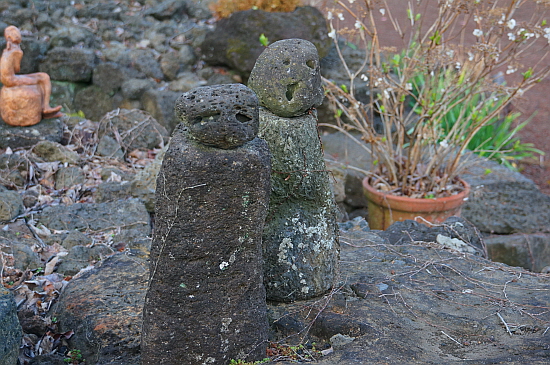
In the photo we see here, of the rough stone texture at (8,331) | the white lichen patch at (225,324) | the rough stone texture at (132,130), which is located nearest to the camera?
the white lichen patch at (225,324)

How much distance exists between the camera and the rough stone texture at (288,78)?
2.55 m

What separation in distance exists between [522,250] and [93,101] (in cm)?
487

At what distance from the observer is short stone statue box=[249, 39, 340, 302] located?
256cm

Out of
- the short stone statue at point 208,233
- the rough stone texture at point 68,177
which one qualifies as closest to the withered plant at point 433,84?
the rough stone texture at point 68,177

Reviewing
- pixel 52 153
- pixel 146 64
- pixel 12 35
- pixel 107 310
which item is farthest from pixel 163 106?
pixel 107 310

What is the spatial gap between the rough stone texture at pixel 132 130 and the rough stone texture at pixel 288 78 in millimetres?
3166

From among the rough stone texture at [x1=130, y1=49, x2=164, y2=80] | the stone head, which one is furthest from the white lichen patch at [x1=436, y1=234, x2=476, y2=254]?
the rough stone texture at [x1=130, y1=49, x2=164, y2=80]

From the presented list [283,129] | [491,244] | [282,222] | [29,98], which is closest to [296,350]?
[282,222]

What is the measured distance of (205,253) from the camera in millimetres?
2100

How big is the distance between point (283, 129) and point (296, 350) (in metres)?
0.93

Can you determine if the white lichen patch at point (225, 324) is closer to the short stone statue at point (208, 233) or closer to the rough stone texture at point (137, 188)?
the short stone statue at point (208, 233)

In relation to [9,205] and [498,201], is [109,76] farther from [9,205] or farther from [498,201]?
[498,201]

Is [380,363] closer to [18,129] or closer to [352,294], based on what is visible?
[352,294]

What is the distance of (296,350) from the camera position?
2416mm
